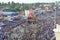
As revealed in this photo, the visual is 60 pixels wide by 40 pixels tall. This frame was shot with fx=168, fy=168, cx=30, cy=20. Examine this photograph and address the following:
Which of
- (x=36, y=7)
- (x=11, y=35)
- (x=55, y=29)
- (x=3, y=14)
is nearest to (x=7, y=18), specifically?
(x=3, y=14)

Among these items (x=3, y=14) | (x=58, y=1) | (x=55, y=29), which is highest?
(x=58, y=1)

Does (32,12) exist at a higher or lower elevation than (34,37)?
higher

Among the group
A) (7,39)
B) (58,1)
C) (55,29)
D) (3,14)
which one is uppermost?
(58,1)

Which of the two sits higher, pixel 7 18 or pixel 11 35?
pixel 7 18

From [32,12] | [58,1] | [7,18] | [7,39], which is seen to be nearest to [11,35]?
[7,39]

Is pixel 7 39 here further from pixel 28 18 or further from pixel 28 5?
pixel 28 5

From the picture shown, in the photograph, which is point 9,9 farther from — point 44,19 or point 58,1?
Answer: point 58,1

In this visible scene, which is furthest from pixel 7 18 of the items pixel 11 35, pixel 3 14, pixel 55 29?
pixel 55 29
